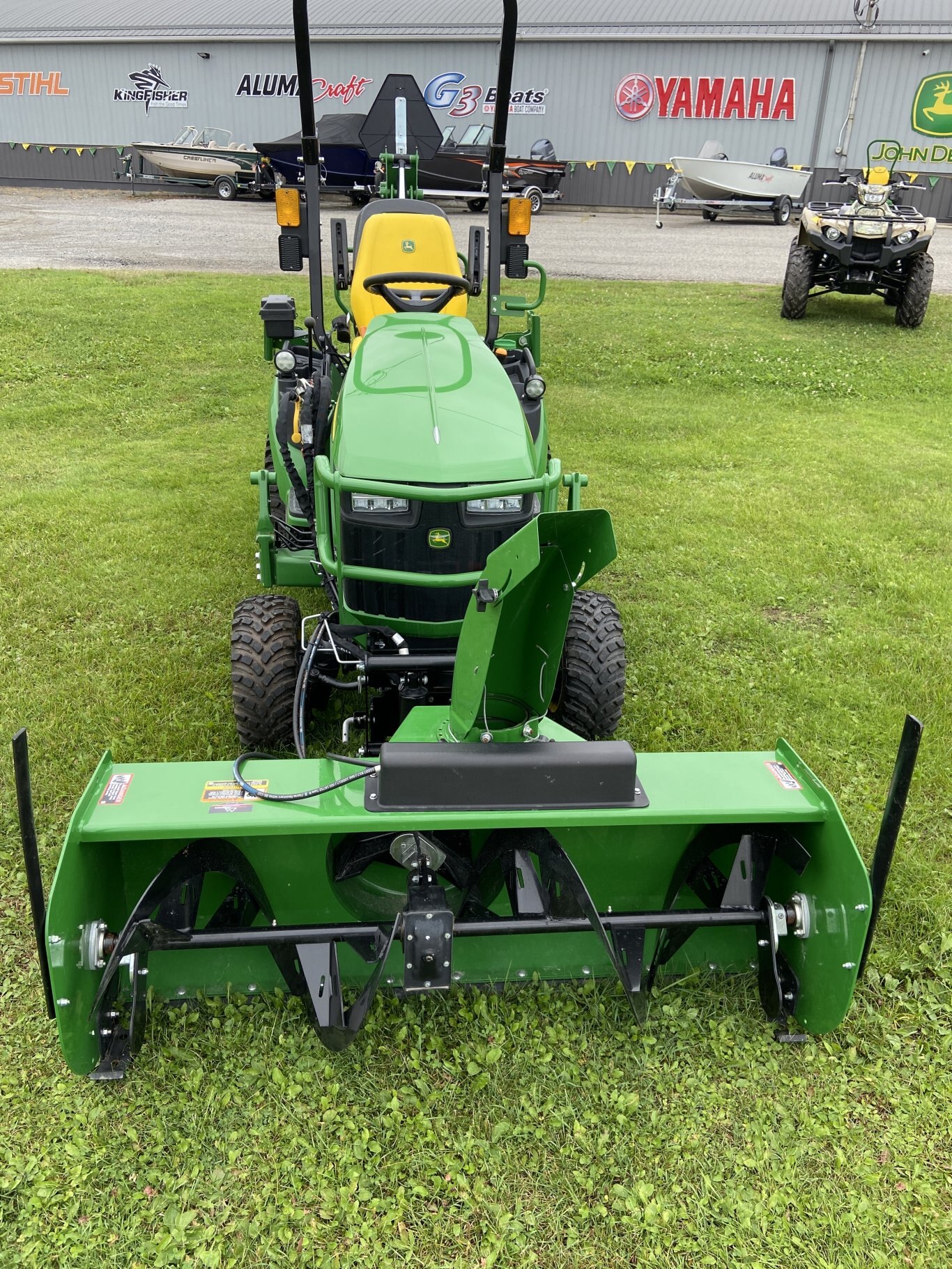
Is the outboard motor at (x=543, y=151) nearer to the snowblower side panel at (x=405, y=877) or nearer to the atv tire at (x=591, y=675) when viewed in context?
the atv tire at (x=591, y=675)

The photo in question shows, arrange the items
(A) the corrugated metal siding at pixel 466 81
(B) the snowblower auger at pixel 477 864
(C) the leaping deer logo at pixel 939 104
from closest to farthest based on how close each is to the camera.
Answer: (B) the snowblower auger at pixel 477 864, (C) the leaping deer logo at pixel 939 104, (A) the corrugated metal siding at pixel 466 81

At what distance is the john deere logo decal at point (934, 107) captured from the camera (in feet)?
77.9

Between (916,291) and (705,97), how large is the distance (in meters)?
17.2

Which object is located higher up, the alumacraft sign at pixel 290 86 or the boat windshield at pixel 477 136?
the alumacraft sign at pixel 290 86

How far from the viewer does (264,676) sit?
3.26 meters

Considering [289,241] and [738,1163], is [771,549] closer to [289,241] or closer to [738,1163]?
[289,241]

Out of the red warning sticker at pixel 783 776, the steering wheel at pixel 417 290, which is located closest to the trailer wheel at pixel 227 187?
the steering wheel at pixel 417 290

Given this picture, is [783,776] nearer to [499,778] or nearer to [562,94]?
[499,778]

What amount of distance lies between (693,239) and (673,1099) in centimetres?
1829

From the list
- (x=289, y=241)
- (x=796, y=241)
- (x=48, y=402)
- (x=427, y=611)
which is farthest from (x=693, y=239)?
(x=427, y=611)

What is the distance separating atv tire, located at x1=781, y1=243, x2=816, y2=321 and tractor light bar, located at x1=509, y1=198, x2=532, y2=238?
764cm

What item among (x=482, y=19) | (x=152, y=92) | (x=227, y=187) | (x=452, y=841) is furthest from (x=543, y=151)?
(x=452, y=841)

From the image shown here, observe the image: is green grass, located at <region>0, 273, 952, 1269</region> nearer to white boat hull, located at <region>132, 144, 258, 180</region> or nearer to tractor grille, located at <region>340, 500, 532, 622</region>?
tractor grille, located at <region>340, 500, 532, 622</region>

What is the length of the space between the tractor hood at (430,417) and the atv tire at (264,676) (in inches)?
25.6
